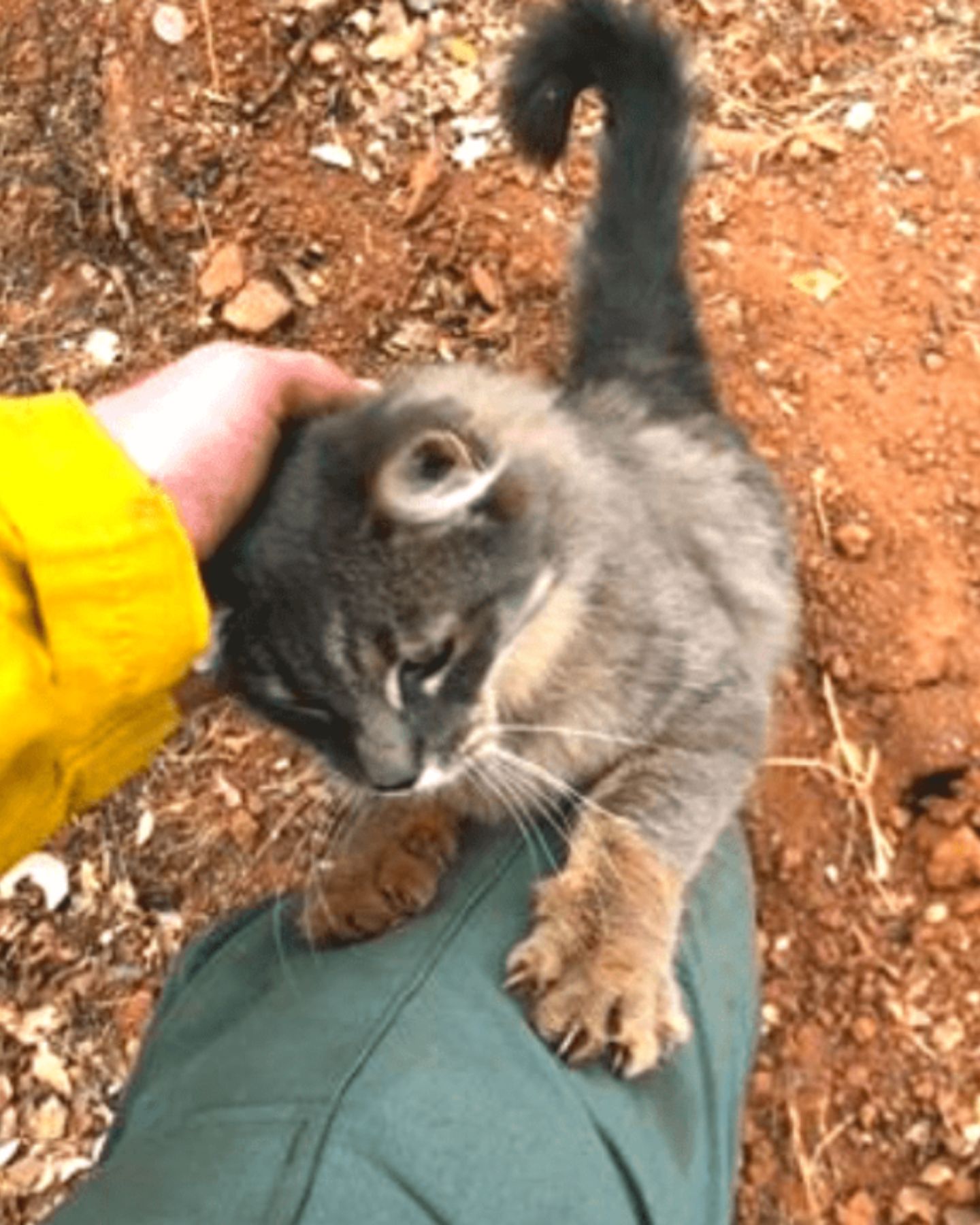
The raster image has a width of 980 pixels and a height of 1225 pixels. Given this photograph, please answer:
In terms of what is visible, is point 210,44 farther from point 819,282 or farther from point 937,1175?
point 937,1175

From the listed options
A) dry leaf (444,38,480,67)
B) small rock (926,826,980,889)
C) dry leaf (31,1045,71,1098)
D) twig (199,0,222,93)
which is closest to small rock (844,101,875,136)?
dry leaf (444,38,480,67)

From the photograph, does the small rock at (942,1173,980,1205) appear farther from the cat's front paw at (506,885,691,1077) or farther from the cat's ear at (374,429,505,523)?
the cat's ear at (374,429,505,523)

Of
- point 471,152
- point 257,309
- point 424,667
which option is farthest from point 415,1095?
point 471,152

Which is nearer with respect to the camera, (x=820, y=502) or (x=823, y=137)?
(x=820, y=502)

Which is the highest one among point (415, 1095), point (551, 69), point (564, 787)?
point (551, 69)

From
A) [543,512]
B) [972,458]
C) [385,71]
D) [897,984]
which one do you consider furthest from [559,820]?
[385,71]

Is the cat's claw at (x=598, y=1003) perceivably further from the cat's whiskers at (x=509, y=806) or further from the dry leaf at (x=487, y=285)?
the dry leaf at (x=487, y=285)

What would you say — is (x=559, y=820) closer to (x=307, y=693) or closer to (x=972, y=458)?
(x=307, y=693)

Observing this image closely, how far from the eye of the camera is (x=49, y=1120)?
3.54 m

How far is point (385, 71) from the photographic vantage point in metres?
3.90

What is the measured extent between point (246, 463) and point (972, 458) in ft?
4.86

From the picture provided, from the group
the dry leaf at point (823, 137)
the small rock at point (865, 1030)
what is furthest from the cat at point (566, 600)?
the dry leaf at point (823, 137)

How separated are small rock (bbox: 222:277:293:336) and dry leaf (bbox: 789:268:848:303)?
3.19 ft

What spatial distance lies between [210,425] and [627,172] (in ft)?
3.14
